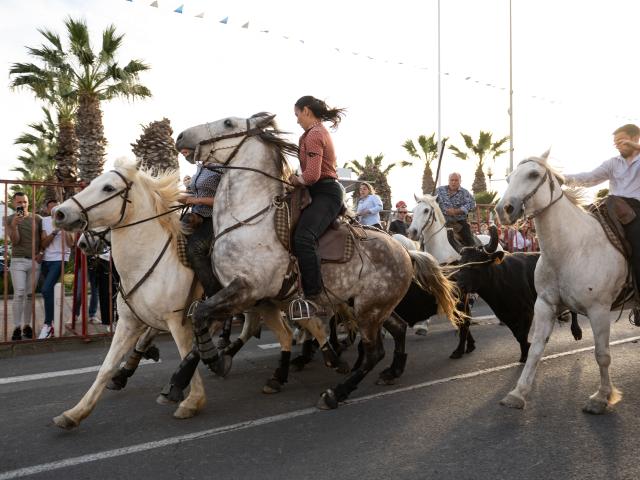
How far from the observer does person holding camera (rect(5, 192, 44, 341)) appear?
25.1ft

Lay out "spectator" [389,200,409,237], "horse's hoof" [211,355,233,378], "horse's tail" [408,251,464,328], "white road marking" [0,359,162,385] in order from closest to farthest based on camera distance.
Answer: "horse's hoof" [211,355,233,378]
"horse's tail" [408,251,464,328]
"white road marking" [0,359,162,385]
"spectator" [389,200,409,237]

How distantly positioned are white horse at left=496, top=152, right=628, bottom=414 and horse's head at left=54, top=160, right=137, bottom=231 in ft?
10.7

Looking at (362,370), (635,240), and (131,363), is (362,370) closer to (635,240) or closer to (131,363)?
(131,363)

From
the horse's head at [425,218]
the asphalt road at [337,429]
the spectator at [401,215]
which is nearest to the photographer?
the asphalt road at [337,429]

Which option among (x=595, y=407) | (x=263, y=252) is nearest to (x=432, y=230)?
(x=595, y=407)

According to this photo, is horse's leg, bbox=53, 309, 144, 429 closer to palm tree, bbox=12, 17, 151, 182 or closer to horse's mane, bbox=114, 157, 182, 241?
horse's mane, bbox=114, 157, 182, 241

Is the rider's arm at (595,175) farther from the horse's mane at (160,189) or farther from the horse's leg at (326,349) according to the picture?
the horse's mane at (160,189)

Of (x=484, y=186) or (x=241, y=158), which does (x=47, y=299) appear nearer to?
(x=241, y=158)

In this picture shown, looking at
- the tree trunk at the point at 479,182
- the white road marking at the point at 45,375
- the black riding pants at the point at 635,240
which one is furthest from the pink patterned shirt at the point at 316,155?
the tree trunk at the point at 479,182

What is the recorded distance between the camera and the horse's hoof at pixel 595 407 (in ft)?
14.2

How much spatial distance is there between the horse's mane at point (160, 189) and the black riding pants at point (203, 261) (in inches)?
9.1

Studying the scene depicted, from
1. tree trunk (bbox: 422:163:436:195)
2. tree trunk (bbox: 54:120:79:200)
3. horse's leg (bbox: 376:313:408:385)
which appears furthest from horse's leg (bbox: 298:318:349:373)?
tree trunk (bbox: 422:163:436:195)

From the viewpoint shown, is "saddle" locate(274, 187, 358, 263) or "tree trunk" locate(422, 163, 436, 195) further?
"tree trunk" locate(422, 163, 436, 195)

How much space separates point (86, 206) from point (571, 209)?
13.8 feet
